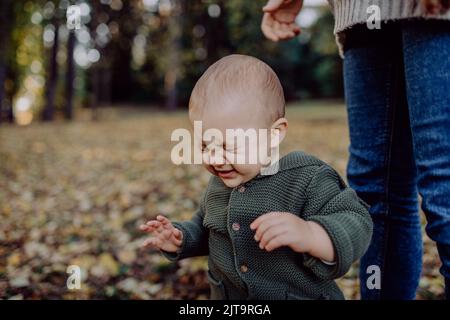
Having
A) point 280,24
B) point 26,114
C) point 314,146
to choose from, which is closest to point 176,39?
point 314,146

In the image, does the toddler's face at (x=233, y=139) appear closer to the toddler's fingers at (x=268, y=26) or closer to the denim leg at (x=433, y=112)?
the denim leg at (x=433, y=112)

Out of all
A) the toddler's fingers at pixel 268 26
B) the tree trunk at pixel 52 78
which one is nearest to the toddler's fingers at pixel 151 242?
the toddler's fingers at pixel 268 26

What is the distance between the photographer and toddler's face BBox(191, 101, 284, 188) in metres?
1.43

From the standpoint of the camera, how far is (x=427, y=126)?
1463 millimetres

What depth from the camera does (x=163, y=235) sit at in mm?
1669

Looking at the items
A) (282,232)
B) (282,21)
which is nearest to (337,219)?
(282,232)

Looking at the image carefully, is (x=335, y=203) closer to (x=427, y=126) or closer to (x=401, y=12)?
(x=427, y=126)

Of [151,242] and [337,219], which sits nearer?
[337,219]

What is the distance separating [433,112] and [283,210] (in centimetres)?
56

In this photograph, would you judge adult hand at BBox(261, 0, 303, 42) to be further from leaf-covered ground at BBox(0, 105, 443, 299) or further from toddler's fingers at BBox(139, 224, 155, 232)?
leaf-covered ground at BBox(0, 105, 443, 299)

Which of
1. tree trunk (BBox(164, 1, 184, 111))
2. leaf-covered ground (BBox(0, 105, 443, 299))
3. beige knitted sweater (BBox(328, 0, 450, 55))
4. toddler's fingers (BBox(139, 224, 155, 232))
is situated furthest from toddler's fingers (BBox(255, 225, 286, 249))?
tree trunk (BBox(164, 1, 184, 111))

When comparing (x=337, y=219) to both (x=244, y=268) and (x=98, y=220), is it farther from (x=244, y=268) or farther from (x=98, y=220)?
(x=98, y=220)

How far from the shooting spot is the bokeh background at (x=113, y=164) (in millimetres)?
2986

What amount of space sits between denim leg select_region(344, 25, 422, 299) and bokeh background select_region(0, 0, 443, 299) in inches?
32.6
